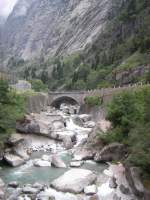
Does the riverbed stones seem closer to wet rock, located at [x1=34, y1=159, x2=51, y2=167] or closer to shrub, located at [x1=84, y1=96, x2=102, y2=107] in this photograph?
wet rock, located at [x1=34, y1=159, x2=51, y2=167]

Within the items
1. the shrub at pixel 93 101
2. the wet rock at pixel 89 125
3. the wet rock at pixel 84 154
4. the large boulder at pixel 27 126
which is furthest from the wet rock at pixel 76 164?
the shrub at pixel 93 101

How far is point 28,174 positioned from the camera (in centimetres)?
4122

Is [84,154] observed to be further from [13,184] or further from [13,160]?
[13,184]

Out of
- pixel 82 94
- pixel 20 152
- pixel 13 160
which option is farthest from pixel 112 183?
pixel 82 94

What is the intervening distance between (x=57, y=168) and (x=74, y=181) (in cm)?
800

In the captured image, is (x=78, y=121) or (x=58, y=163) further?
(x=78, y=121)

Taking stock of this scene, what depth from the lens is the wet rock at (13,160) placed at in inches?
1758

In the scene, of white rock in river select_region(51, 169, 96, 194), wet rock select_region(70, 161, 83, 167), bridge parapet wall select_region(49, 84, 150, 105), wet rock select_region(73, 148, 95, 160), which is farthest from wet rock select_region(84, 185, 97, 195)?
bridge parapet wall select_region(49, 84, 150, 105)

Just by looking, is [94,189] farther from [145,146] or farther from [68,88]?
[68,88]

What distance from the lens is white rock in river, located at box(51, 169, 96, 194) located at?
116ft

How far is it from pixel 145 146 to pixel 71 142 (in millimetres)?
26484

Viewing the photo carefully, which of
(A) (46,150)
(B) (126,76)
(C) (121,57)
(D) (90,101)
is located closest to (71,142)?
(A) (46,150)

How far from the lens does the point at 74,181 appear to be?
3628 cm

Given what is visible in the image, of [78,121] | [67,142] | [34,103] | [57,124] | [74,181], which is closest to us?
[74,181]
